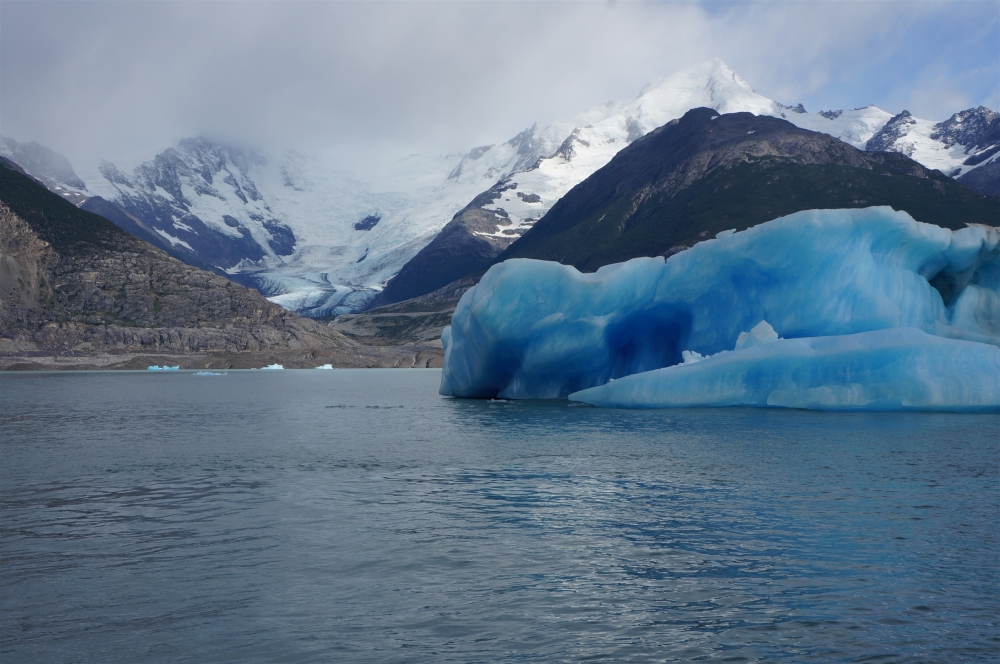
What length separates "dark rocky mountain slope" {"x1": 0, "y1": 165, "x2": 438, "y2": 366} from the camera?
81438 millimetres

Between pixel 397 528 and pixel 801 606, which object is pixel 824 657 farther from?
pixel 397 528

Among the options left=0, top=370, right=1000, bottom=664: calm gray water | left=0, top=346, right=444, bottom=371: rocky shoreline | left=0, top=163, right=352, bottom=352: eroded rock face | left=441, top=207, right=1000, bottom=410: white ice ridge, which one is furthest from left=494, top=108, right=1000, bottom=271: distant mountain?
left=0, top=370, right=1000, bottom=664: calm gray water

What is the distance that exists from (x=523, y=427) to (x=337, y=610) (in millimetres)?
15224

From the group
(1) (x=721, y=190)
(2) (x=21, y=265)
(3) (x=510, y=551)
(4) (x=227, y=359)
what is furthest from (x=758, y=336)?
(1) (x=721, y=190)

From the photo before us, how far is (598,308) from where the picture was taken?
90.6 feet

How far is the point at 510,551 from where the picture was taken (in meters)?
8.77

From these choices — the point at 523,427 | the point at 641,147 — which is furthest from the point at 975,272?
the point at 641,147

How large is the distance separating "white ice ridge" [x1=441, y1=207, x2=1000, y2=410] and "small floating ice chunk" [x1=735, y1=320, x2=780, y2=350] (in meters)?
0.07

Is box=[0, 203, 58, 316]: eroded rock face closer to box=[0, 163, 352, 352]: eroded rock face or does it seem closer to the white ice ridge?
box=[0, 163, 352, 352]: eroded rock face

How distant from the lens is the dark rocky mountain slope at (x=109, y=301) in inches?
3206

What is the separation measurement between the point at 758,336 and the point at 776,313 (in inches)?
56.3

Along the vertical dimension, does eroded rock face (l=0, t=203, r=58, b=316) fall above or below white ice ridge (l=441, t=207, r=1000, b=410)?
above

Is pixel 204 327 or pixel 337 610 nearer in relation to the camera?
pixel 337 610

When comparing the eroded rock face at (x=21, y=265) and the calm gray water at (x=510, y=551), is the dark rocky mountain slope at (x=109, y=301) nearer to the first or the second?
the eroded rock face at (x=21, y=265)
